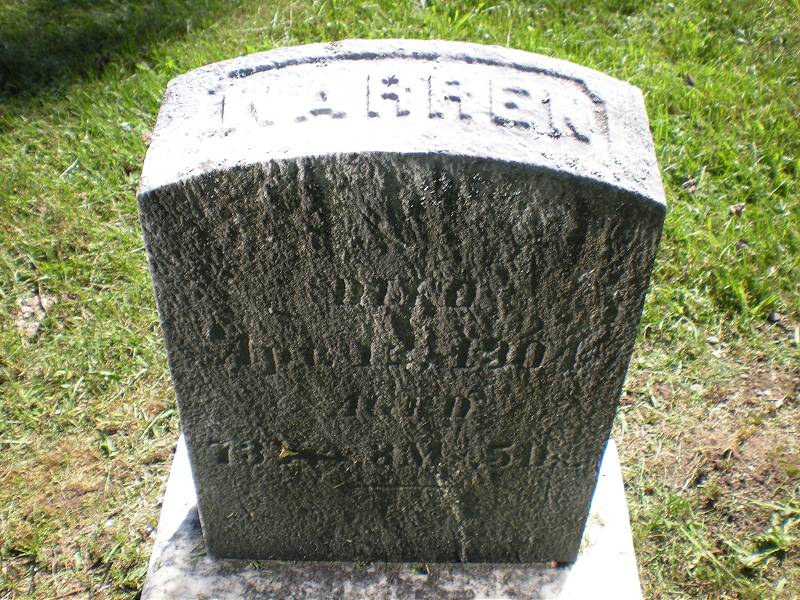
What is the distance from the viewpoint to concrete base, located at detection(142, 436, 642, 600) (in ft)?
7.26

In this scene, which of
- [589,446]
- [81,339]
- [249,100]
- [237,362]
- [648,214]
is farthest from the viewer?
[81,339]

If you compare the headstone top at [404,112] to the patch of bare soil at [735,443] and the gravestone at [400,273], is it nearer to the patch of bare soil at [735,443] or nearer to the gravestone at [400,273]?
the gravestone at [400,273]

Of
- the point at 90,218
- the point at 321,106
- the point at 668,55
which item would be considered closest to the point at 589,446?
the point at 321,106

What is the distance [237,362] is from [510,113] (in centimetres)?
73

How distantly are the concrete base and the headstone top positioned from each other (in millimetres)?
1099

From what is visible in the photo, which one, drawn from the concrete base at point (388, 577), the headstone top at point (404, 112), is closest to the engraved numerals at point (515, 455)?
the concrete base at point (388, 577)

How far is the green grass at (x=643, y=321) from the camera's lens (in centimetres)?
259

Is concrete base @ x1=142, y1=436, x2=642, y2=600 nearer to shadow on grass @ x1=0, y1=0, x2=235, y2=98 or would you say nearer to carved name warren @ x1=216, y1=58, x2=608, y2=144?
carved name warren @ x1=216, y1=58, x2=608, y2=144

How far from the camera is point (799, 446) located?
111 inches

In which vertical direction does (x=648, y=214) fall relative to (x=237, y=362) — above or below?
above

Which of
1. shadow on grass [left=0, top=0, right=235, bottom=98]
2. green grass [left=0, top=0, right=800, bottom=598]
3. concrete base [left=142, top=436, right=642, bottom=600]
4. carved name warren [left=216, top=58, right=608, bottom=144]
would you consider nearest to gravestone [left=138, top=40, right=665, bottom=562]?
carved name warren [left=216, top=58, right=608, bottom=144]

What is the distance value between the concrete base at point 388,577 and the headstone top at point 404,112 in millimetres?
1099

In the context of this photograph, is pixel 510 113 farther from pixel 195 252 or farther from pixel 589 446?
pixel 589 446

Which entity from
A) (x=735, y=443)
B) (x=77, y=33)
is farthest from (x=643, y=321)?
(x=77, y=33)
